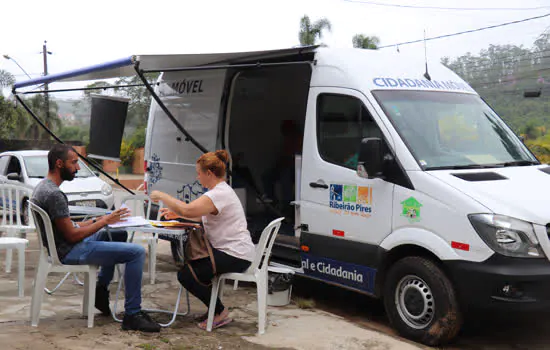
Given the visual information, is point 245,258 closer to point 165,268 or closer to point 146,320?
point 146,320

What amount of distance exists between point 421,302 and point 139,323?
2.26 metres

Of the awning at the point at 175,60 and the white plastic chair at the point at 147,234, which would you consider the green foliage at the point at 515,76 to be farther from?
the white plastic chair at the point at 147,234

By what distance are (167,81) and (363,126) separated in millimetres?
3555

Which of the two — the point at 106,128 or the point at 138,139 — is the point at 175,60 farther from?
the point at 138,139

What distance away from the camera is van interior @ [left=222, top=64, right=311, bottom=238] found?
322 inches

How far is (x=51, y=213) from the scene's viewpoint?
16.6ft

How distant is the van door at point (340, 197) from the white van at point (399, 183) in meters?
0.01

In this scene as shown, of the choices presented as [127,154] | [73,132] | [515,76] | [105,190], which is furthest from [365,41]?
[73,132]

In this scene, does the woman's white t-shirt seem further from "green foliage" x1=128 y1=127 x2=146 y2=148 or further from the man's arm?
"green foliage" x1=128 y1=127 x2=146 y2=148

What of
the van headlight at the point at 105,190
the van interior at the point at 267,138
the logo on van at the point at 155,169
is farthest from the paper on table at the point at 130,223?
the van headlight at the point at 105,190

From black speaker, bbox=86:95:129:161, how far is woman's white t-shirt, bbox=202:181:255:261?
129 inches

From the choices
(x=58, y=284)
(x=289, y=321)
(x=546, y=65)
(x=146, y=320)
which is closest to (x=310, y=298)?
(x=289, y=321)

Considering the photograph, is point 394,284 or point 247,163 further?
point 247,163

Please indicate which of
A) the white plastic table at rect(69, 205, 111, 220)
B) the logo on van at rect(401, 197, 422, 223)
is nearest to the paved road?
the logo on van at rect(401, 197, 422, 223)
